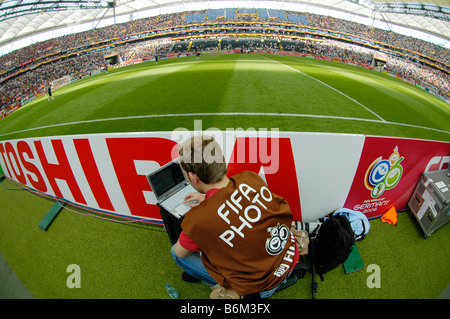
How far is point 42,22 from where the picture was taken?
30719 mm

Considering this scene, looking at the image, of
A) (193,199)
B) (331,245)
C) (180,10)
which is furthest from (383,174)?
(180,10)

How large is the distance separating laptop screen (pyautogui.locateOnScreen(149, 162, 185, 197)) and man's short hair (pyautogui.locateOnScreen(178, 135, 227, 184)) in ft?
2.71

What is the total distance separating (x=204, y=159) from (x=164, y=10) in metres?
49.3

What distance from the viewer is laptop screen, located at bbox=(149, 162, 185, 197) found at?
241 cm

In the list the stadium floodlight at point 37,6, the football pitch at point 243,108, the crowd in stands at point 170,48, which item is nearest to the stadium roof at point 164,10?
the stadium floodlight at point 37,6

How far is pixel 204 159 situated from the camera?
161 cm

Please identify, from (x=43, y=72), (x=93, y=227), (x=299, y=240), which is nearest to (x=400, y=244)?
(x=299, y=240)

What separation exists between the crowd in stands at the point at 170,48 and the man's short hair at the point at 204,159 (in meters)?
27.9

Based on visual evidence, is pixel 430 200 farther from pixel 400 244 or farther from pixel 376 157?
pixel 376 157

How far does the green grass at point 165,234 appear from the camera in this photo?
266 cm

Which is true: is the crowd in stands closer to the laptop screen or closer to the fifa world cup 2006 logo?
the fifa world cup 2006 logo

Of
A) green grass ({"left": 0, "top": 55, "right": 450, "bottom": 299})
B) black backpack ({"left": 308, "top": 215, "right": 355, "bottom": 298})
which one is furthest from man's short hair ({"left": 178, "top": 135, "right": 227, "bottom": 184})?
green grass ({"left": 0, "top": 55, "right": 450, "bottom": 299})

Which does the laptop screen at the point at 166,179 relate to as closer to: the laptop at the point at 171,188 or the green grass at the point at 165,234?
the laptop at the point at 171,188
